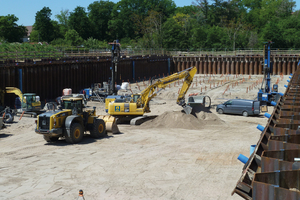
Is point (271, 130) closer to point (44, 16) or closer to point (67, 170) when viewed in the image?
point (67, 170)

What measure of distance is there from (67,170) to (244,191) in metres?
10.3

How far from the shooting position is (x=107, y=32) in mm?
115438

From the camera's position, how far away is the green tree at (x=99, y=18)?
115 metres

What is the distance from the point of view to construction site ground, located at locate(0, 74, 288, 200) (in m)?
12.9

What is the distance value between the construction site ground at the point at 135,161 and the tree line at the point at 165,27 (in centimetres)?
6506

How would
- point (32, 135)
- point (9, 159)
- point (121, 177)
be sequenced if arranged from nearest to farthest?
point (121, 177) → point (9, 159) → point (32, 135)

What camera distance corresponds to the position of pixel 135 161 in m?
16.9

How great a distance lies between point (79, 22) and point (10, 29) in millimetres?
19247

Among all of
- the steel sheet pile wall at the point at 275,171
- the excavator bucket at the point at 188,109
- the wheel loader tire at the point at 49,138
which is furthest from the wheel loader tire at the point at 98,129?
the steel sheet pile wall at the point at 275,171

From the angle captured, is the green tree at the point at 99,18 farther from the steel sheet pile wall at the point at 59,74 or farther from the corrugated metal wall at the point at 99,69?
the steel sheet pile wall at the point at 59,74

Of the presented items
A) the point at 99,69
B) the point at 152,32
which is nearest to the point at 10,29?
the point at 152,32

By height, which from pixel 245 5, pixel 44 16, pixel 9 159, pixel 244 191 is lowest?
pixel 9 159

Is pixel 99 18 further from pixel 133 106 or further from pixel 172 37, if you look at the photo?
pixel 133 106

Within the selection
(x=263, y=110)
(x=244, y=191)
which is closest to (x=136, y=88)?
(x=263, y=110)
